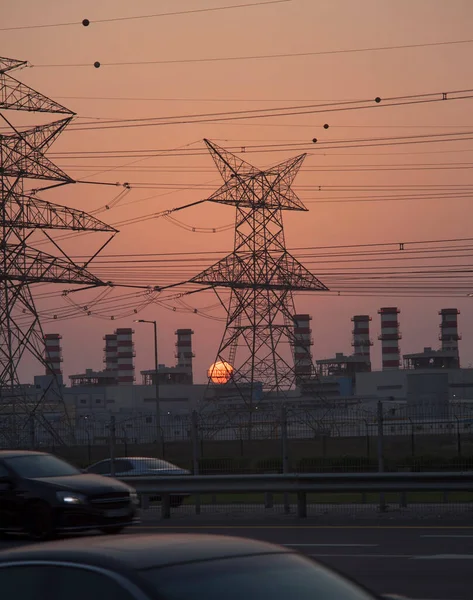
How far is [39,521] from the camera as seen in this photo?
17031mm

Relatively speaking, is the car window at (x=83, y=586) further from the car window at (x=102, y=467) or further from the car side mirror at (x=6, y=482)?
the car window at (x=102, y=467)

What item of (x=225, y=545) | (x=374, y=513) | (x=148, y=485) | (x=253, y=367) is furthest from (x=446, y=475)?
(x=253, y=367)

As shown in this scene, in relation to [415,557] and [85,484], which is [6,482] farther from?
[415,557]

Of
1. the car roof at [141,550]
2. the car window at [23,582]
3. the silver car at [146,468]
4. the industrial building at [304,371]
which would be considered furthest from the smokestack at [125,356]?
the car window at [23,582]

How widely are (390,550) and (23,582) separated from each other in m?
10.4

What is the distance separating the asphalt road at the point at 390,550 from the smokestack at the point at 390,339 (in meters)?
129

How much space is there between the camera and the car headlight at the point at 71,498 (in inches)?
665

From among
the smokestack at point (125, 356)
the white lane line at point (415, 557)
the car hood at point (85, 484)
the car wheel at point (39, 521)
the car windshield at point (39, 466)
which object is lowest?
Answer: the white lane line at point (415, 557)

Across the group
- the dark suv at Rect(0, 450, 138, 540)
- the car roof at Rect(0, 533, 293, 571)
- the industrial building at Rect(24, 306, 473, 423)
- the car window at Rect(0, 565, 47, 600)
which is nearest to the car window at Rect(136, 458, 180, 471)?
the dark suv at Rect(0, 450, 138, 540)

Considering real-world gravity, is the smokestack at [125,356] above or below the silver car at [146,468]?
above

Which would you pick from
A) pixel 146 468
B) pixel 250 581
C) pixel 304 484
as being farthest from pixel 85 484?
pixel 250 581

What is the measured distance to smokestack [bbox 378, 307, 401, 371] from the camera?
146750 millimetres

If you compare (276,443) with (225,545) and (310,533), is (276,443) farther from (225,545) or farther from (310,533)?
(225,545)

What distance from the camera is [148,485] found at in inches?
838
